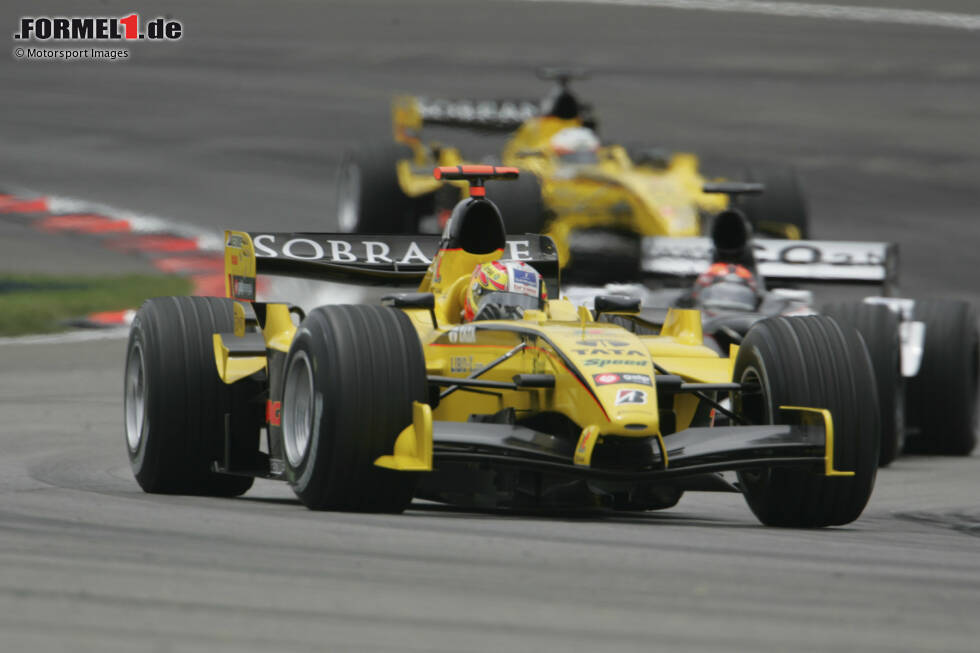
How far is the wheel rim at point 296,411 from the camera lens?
29.4 feet

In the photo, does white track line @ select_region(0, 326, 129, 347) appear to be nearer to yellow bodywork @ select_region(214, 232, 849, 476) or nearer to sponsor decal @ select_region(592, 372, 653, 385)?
yellow bodywork @ select_region(214, 232, 849, 476)

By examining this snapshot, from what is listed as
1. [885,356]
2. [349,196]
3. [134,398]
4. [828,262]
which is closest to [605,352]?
[134,398]

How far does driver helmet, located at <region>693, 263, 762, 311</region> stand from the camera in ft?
47.2

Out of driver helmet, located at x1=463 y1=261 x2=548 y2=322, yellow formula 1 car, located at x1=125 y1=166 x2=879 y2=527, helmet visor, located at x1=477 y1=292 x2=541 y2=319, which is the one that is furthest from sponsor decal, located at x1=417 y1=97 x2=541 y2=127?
helmet visor, located at x1=477 y1=292 x2=541 y2=319

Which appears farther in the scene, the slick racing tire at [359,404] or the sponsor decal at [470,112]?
the sponsor decal at [470,112]

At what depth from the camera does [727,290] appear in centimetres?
1450

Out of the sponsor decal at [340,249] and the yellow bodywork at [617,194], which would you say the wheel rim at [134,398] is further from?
the yellow bodywork at [617,194]

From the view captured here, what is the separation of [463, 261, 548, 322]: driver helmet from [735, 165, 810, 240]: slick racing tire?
1138 centimetres

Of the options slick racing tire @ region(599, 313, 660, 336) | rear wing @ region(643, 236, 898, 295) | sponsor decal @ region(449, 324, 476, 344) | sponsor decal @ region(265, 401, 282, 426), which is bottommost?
sponsor decal @ region(265, 401, 282, 426)

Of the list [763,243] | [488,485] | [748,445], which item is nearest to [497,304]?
[488,485]

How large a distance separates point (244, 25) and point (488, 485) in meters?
34.6

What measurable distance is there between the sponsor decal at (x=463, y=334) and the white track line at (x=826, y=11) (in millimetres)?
38447

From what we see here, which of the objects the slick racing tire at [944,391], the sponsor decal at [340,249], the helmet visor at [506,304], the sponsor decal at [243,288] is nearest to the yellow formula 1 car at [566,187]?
the slick racing tire at [944,391]

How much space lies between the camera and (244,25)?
42.2m
